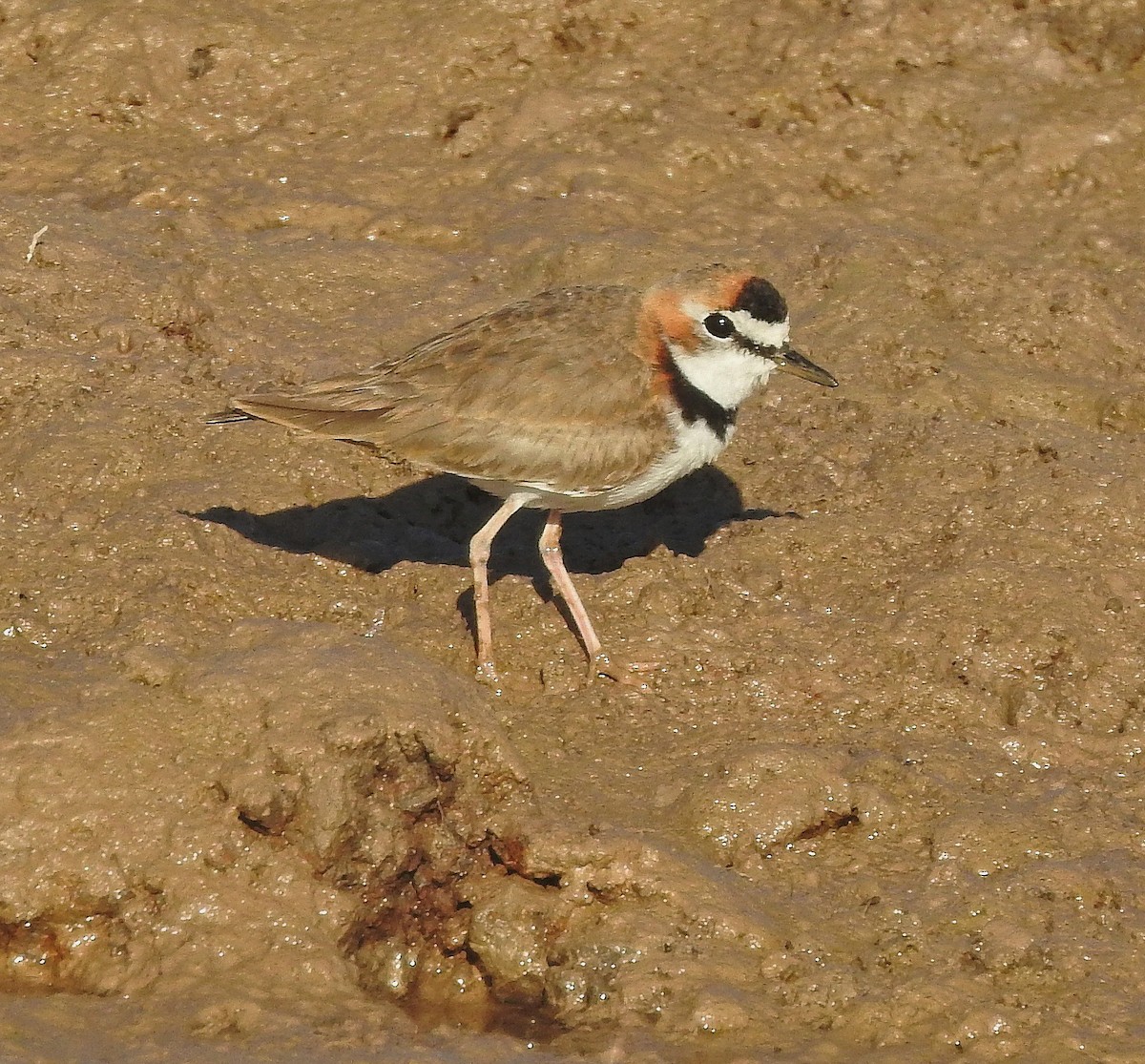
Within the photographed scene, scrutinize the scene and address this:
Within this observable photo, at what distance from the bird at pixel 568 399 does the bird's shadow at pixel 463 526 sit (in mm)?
519

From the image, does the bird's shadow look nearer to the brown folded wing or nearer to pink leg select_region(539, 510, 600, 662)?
pink leg select_region(539, 510, 600, 662)

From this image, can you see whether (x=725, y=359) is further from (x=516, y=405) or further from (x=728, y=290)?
(x=516, y=405)

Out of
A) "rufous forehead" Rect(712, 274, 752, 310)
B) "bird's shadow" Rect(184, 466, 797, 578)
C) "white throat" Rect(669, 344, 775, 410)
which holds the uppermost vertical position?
"rufous forehead" Rect(712, 274, 752, 310)

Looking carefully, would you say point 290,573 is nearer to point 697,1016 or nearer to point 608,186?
point 697,1016

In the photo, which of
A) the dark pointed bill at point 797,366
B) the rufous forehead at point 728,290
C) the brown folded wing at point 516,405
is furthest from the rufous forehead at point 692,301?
the dark pointed bill at point 797,366

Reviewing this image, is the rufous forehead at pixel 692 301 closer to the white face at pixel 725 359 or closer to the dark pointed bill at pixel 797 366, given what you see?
the white face at pixel 725 359

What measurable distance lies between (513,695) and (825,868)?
59.8 inches

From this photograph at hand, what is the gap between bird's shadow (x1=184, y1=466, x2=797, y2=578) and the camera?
7.11 m

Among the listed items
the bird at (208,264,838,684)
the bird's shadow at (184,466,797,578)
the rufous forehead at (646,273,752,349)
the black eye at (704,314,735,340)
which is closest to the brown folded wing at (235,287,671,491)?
the bird at (208,264,838,684)

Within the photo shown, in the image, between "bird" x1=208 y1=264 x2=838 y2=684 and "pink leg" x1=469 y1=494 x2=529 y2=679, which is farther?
"bird" x1=208 y1=264 x2=838 y2=684

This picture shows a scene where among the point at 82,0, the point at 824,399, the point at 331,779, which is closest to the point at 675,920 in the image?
the point at 331,779

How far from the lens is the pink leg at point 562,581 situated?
21.4ft

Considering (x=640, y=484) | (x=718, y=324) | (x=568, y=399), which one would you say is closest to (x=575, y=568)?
(x=640, y=484)

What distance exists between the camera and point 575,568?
751 centimetres
